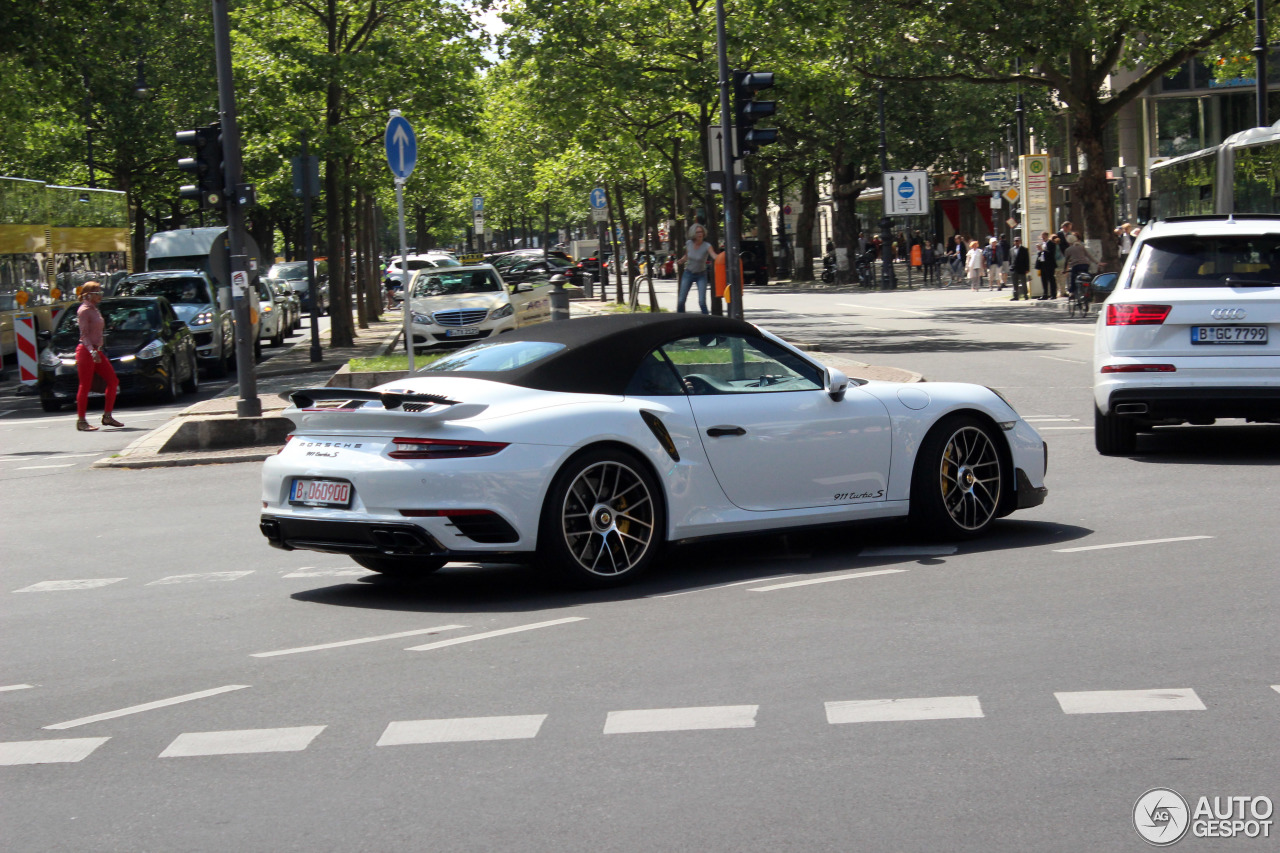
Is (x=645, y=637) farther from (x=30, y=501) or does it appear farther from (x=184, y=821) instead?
(x=30, y=501)

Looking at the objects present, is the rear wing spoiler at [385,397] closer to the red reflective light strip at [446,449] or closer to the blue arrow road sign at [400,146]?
the red reflective light strip at [446,449]

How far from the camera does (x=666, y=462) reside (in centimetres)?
823

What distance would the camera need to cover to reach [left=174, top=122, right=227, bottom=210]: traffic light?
57.7 ft

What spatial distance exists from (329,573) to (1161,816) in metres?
5.72

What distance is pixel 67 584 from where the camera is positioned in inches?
369

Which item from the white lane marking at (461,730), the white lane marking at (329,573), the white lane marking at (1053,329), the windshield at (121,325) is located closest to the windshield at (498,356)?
the white lane marking at (329,573)

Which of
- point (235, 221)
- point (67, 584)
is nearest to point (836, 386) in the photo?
point (67, 584)

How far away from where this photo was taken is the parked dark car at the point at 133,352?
23.4 metres

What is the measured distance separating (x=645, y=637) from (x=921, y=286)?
55.8m

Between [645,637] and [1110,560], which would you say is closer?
[645,637]

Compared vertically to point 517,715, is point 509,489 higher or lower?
higher

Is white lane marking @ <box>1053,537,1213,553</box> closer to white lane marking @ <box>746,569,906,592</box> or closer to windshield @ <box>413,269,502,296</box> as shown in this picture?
white lane marking @ <box>746,569,906,592</box>

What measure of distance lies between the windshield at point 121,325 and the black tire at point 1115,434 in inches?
592

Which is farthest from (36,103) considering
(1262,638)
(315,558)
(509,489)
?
(1262,638)
